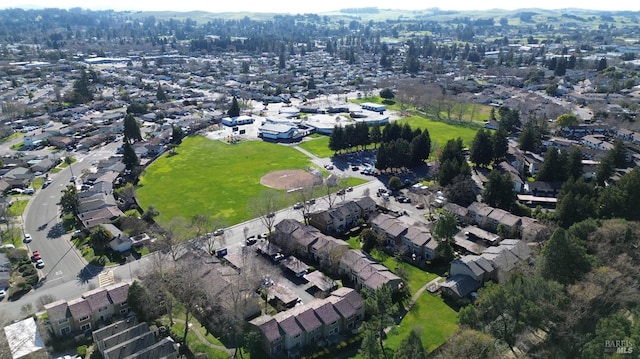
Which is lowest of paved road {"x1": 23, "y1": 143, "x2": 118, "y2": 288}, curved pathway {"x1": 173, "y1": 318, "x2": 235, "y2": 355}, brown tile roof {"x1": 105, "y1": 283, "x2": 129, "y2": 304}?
curved pathway {"x1": 173, "y1": 318, "x2": 235, "y2": 355}

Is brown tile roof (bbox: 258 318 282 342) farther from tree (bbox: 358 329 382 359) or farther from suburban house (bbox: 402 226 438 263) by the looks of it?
suburban house (bbox: 402 226 438 263)

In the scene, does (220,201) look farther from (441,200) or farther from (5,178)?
(5,178)

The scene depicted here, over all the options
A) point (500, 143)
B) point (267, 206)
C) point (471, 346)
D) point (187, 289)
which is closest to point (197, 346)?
point (187, 289)

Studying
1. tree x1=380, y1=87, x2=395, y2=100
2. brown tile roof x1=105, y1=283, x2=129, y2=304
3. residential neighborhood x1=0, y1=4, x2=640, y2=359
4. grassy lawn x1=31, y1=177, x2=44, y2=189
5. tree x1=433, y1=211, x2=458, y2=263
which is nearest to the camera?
residential neighborhood x1=0, y1=4, x2=640, y2=359

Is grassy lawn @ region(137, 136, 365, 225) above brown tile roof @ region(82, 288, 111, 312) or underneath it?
underneath

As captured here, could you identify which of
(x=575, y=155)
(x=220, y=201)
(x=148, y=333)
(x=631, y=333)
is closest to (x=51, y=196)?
(x=220, y=201)

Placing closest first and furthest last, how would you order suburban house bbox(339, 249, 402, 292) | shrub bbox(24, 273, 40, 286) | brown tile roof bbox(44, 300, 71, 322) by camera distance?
brown tile roof bbox(44, 300, 71, 322)
suburban house bbox(339, 249, 402, 292)
shrub bbox(24, 273, 40, 286)

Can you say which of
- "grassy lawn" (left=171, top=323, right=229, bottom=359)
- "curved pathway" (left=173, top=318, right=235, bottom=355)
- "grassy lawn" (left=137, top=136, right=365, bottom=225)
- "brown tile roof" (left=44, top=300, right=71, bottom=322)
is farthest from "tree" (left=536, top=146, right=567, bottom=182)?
"brown tile roof" (left=44, top=300, right=71, bottom=322)
